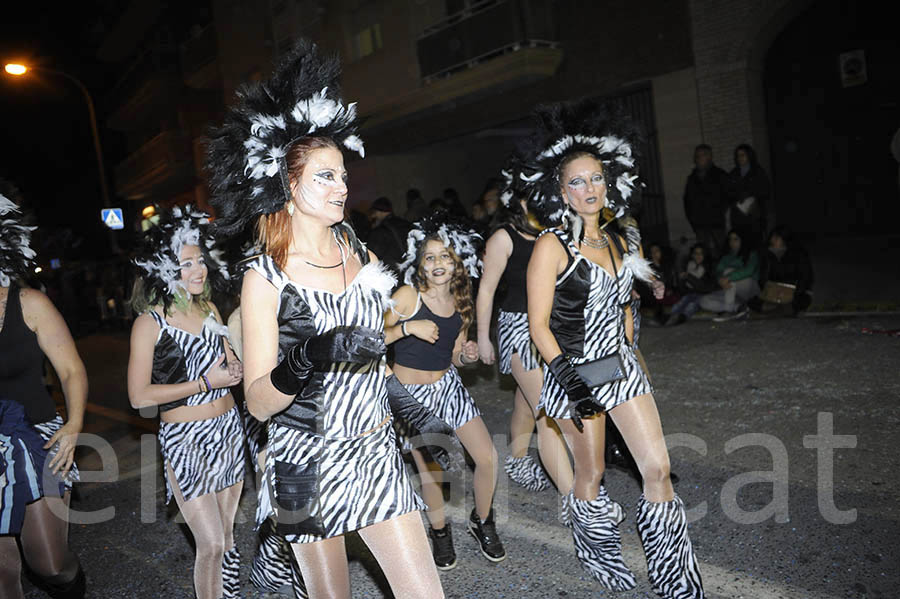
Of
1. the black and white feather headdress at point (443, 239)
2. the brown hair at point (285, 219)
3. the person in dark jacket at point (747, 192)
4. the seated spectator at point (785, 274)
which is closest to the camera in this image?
the brown hair at point (285, 219)

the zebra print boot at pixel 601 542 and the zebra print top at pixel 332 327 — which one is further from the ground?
the zebra print top at pixel 332 327

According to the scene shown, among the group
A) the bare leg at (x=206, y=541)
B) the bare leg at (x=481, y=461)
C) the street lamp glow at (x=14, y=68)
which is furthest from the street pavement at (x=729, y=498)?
the street lamp glow at (x=14, y=68)

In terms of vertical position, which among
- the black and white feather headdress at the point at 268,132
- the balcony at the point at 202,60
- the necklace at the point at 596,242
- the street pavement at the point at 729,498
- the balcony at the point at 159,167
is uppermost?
the balcony at the point at 202,60

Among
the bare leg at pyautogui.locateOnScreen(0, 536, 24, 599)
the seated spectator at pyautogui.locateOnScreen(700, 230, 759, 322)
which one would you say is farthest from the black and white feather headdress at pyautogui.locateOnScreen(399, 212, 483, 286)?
the seated spectator at pyautogui.locateOnScreen(700, 230, 759, 322)

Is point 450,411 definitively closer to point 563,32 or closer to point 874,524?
point 874,524

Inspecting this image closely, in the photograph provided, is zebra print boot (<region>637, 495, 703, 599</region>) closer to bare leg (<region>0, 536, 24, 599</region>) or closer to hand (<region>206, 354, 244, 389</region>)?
hand (<region>206, 354, 244, 389</region>)

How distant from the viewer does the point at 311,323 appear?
2.42 meters

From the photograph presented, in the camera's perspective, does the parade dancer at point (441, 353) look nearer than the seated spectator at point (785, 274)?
Yes

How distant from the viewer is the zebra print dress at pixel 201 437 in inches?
133

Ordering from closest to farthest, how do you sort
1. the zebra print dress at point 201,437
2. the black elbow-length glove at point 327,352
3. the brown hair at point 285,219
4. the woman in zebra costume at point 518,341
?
the black elbow-length glove at point 327,352 → the brown hair at point 285,219 → the zebra print dress at point 201,437 → the woman in zebra costume at point 518,341

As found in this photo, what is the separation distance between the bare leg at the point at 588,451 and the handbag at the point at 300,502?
1520 millimetres

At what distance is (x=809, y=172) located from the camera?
12828 mm

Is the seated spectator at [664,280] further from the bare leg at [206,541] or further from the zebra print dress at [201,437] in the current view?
the bare leg at [206,541]

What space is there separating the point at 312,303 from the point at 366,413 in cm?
43
